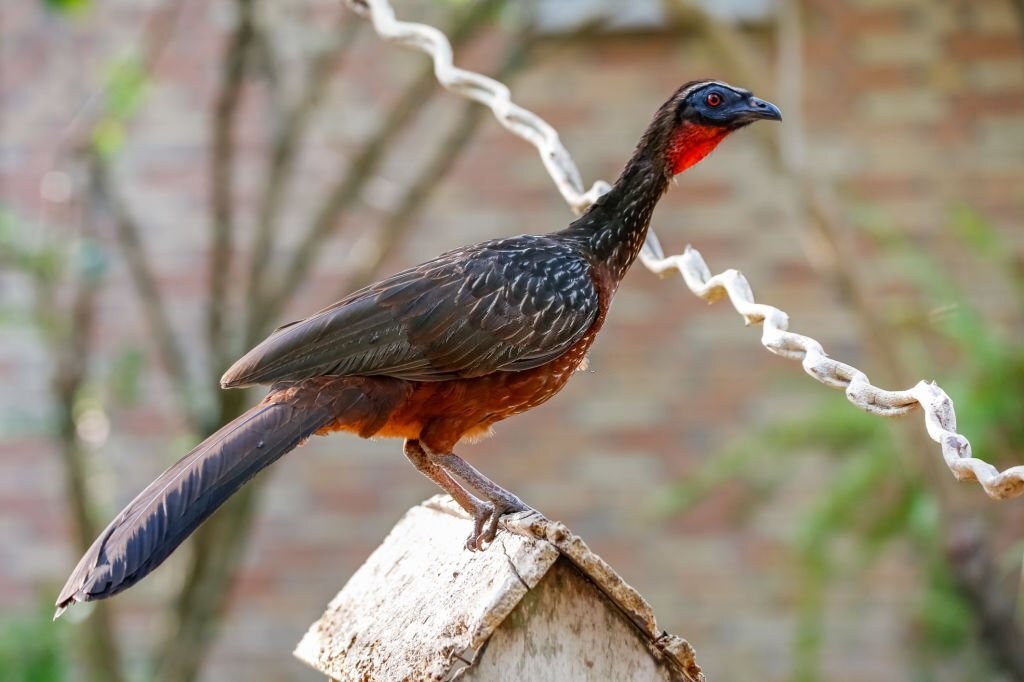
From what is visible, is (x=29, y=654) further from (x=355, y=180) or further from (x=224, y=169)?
(x=355, y=180)

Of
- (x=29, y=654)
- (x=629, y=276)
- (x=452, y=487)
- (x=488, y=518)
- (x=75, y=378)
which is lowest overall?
(x=488, y=518)

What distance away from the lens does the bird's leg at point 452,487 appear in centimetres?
196

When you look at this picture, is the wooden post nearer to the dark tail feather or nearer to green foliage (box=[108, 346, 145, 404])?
the dark tail feather

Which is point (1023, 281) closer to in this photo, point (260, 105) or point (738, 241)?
point (738, 241)

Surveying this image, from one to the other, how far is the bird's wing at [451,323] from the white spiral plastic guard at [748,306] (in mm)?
147

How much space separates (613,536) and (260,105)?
7.71 feet

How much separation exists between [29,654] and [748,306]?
4006 mm

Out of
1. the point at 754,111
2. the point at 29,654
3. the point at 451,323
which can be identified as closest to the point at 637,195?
the point at 754,111

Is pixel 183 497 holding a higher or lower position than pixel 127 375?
lower

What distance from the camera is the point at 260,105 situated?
19.0ft

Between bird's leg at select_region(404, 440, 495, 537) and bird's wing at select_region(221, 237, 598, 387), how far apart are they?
186 mm

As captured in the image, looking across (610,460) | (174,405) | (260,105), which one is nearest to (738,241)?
(610,460)

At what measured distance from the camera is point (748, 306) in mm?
1751

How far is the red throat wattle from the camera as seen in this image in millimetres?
2412
